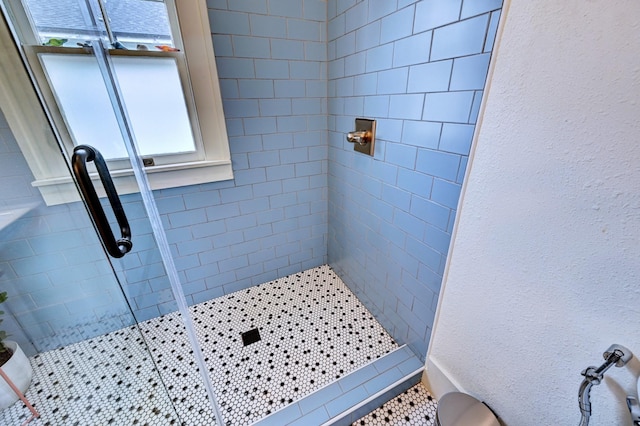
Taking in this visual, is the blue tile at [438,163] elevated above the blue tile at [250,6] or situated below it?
below

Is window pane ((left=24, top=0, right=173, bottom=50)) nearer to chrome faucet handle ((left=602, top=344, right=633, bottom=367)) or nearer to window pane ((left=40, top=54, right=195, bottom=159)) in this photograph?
window pane ((left=40, top=54, right=195, bottom=159))

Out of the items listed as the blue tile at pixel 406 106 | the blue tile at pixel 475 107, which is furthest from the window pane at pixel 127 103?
the blue tile at pixel 475 107

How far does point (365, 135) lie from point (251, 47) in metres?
0.76

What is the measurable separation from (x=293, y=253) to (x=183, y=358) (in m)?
0.91

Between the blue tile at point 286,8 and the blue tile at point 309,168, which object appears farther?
the blue tile at point 309,168

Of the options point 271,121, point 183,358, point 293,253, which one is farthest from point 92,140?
point 293,253

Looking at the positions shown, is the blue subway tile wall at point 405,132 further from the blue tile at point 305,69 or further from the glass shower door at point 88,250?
the glass shower door at point 88,250

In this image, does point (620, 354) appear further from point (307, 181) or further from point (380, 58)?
point (307, 181)

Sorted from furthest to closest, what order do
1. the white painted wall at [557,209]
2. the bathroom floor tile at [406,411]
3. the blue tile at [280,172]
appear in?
the blue tile at [280,172], the bathroom floor tile at [406,411], the white painted wall at [557,209]

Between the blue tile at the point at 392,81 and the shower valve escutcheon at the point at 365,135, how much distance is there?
15 cm

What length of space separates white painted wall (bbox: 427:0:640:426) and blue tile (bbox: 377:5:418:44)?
378mm

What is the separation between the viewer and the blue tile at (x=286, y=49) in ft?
4.27

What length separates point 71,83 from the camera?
1.01m

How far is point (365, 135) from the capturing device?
120 centimetres
